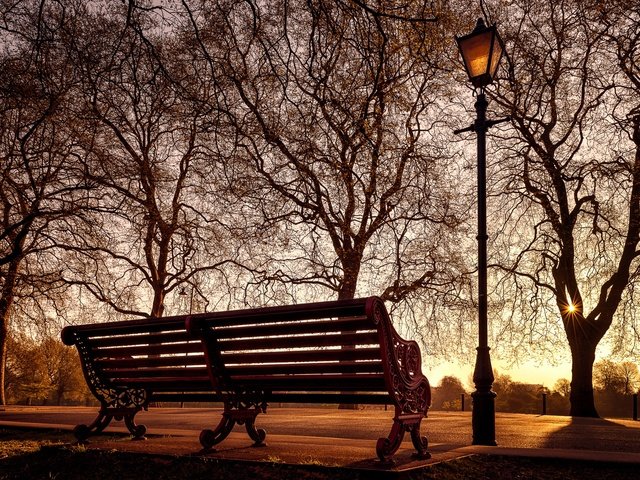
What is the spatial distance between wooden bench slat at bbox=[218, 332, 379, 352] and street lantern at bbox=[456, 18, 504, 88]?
196 inches

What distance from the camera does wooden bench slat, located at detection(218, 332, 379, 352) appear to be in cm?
526

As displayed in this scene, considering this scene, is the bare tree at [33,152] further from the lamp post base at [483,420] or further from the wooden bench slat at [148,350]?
the lamp post base at [483,420]

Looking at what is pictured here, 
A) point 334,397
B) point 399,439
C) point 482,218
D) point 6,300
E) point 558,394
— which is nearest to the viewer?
point 399,439

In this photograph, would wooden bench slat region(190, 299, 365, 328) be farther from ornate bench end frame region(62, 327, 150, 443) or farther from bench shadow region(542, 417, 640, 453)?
bench shadow region(542, 417, 640, 453)

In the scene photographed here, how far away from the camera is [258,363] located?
19.8 ft

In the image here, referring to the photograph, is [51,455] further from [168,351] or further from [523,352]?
[523,352]

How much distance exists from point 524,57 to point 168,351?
57.6 ft

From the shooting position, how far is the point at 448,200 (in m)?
18.9

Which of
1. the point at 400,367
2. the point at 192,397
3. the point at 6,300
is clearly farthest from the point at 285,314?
the point at 6,300

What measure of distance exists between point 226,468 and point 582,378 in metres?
18.4

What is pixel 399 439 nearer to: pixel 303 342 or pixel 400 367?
pixel 400 367

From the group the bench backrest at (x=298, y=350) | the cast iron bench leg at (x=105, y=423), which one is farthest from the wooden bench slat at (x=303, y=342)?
the cast iron bench leg at (x=105, y=423)

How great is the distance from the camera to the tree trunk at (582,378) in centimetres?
2094

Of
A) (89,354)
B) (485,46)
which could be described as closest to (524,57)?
(485,46)
